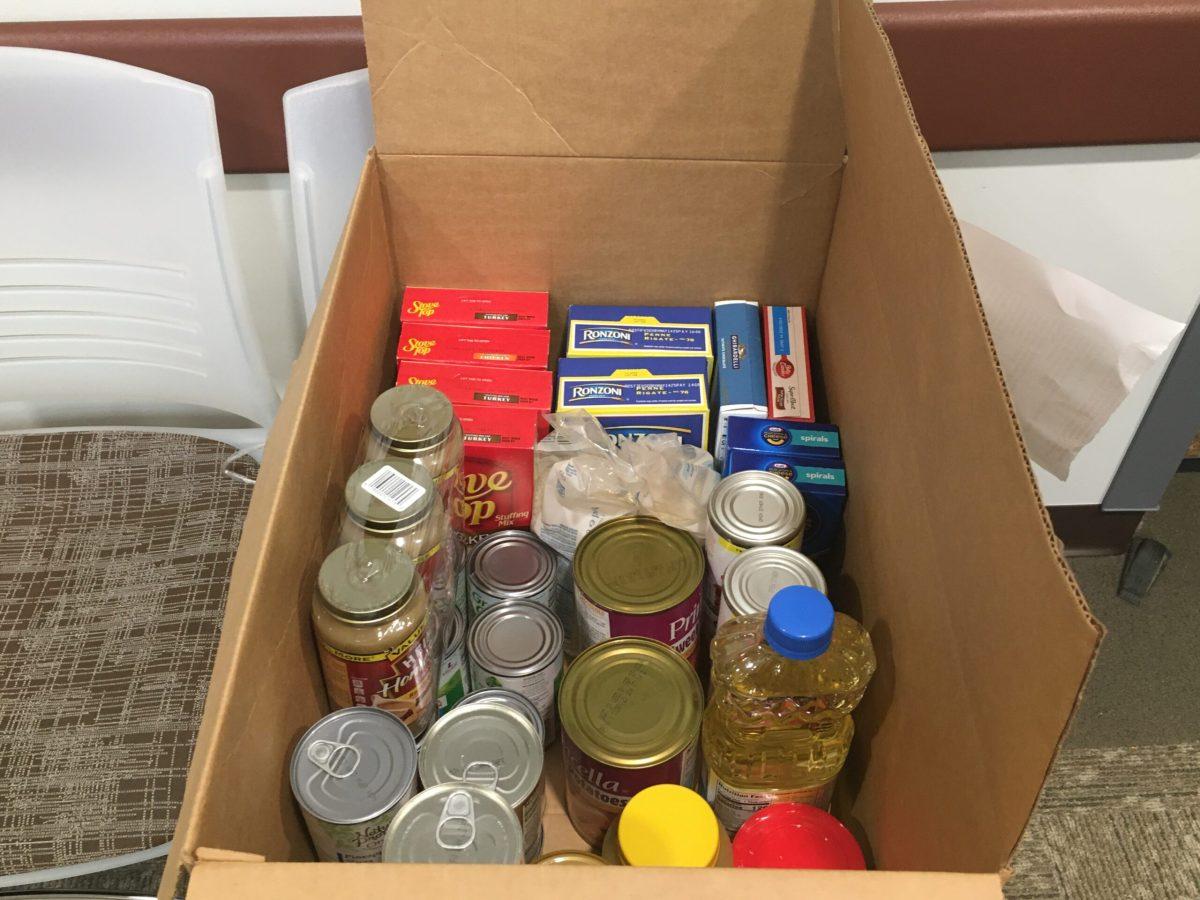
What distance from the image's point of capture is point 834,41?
873mm

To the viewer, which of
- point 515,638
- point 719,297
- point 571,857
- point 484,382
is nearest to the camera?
point 571,857

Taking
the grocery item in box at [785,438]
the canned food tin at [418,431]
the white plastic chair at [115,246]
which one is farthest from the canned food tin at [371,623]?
the white plastic chair at [115,246]

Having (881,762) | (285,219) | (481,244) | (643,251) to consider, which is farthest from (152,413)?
(881,762)

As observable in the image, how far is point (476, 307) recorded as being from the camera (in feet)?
3.34

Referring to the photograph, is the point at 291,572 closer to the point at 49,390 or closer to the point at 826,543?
the point at 826,543

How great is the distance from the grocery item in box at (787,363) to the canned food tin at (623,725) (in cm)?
30

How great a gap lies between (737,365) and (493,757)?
0.46 meters

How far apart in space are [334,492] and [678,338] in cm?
40

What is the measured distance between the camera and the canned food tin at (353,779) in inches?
25.5

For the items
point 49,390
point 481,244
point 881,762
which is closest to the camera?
point 881,762

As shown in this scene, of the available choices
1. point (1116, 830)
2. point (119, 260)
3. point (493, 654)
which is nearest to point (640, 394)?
point (493, 654)

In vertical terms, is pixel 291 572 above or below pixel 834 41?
below

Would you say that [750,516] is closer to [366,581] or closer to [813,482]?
[813,482]

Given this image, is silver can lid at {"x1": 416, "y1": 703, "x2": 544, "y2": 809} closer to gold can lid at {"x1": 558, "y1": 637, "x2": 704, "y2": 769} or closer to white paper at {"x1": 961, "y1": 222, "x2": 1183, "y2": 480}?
gold can lid at {"x1": 558, "y1": 637, "x2": 704, "y2": 769}
